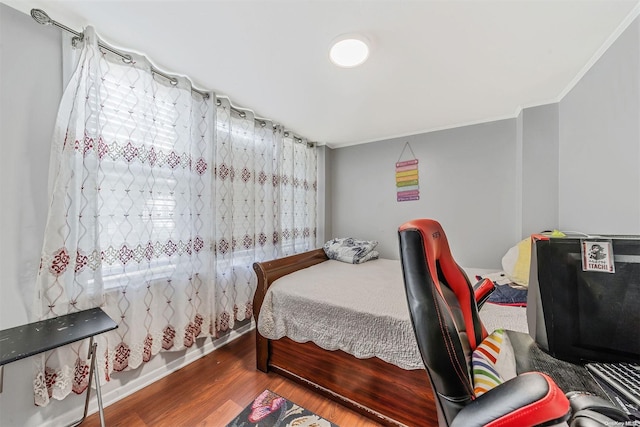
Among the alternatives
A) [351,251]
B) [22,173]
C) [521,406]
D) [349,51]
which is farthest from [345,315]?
[22,173]

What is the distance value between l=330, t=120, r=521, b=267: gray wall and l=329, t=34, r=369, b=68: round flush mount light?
1.74 m

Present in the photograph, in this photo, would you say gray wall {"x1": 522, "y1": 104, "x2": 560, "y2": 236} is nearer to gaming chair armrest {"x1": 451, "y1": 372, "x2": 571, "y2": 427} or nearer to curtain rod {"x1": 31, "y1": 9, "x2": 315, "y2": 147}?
gaming chair armrest {"x1": 451, "y1": 372, "x2": 571, "y2": 427}

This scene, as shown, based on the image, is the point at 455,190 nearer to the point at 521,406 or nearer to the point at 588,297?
the point at 588,297

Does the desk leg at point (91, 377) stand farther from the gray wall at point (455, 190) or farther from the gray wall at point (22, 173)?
the gray wall at point (455, 190)

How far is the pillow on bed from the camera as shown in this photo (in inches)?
27.5

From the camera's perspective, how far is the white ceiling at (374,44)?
1191 mm

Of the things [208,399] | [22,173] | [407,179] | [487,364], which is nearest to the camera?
[487,364]

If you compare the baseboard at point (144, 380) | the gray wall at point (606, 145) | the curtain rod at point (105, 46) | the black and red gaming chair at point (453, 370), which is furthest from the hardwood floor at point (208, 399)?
the curtain rod at point (105, 46)

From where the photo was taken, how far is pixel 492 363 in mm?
791

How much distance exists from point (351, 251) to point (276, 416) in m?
1.70

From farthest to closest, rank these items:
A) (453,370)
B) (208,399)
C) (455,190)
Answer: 1. (455,190)
2. (208,399)
3. (453,370)

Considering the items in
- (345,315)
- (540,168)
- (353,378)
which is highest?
(540,168)

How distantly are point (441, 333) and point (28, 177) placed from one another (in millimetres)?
2004

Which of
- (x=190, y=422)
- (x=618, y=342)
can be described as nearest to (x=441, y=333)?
(x=618, y=342)
